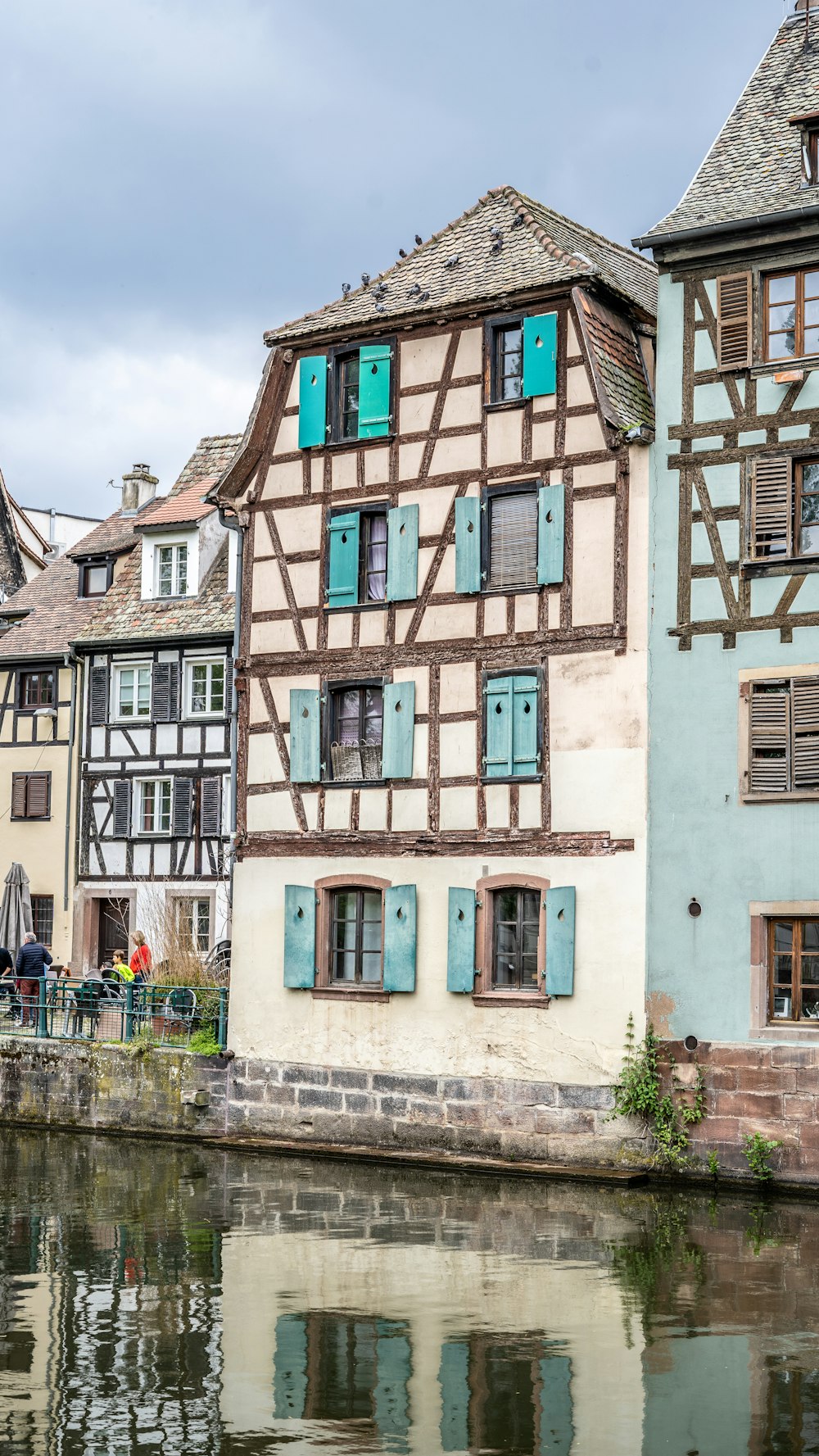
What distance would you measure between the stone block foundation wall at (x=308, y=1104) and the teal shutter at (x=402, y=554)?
18.8 ft

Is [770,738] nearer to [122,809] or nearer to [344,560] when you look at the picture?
[344,560]

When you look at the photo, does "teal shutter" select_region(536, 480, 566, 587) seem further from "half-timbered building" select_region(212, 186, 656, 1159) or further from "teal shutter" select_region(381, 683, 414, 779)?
"teal shutter" select_region(381, 683, 414, 779)

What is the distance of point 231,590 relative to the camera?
33.1 m

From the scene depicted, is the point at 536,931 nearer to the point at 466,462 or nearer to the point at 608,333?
the point at 466,462

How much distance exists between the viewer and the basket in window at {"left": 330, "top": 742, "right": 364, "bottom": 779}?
21297 millimetres

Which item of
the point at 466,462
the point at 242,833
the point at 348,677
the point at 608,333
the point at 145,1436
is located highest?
the point at 608,333

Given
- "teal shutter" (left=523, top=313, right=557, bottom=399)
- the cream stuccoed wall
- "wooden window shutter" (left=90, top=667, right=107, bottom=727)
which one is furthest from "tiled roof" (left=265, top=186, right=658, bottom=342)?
"wooden window shutter" (left=90, top=667, right=107, bottom=727)

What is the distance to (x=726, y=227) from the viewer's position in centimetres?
1842

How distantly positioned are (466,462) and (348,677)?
297cm

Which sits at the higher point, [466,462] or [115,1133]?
[466,462]

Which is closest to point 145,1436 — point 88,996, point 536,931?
point 536,931

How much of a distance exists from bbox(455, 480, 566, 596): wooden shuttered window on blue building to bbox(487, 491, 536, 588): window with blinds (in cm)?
2

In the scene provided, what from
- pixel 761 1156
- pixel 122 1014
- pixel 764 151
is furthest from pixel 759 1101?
A: pixel 764 151

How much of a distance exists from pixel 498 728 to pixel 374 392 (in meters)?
4.57
